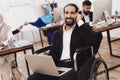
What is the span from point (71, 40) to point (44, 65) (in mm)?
506

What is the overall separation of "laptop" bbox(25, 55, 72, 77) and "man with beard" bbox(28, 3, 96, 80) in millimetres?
220

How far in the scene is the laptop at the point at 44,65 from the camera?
6.67 feet

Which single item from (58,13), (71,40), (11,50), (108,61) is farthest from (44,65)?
(58,13)

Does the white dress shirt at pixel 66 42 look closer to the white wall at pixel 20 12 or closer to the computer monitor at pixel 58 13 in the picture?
the computer monitor at pixel 58 13

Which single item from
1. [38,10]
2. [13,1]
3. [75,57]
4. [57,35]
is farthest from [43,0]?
[75,57]

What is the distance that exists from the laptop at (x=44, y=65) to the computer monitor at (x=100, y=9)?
52.5 inches

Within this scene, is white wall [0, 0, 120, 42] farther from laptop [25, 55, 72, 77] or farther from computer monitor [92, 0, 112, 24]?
laptop [25, 55, 72, 77]

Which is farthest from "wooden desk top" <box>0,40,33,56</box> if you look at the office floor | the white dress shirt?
the office floor

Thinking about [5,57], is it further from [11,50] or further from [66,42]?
[66,42]

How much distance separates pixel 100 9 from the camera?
3357 mm

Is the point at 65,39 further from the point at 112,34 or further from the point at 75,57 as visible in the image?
the point at 112,34

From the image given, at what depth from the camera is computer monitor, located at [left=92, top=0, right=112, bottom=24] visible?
3.29 m

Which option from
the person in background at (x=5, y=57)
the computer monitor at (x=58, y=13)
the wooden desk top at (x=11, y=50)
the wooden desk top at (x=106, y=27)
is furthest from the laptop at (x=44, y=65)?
the computer monitor at (x=58, y=13)

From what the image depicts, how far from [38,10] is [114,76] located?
3855 mm
